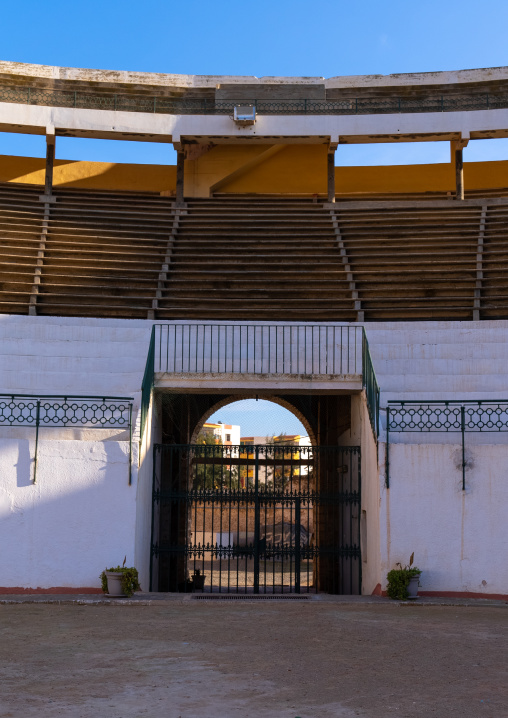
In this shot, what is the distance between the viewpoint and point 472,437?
12.5 metres

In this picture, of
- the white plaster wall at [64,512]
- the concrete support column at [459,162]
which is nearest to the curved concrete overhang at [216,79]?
the concrete support column at [459,162]

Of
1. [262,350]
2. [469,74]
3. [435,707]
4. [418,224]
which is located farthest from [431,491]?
[469,74]

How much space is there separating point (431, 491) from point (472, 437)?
5.31 ft

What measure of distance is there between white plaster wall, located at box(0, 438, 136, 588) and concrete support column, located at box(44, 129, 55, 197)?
11641mm

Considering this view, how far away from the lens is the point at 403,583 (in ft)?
34.8

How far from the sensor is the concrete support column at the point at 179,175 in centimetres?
2179

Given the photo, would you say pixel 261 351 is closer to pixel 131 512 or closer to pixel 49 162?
pixel 131 512

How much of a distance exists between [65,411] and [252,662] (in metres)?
6.18

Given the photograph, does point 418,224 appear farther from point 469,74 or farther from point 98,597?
point 98,597

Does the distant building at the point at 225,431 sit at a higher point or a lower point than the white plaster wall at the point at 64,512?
higher

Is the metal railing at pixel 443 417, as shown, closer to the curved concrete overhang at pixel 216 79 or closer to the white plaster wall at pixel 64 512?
the white plaster wall at pixel 64 512

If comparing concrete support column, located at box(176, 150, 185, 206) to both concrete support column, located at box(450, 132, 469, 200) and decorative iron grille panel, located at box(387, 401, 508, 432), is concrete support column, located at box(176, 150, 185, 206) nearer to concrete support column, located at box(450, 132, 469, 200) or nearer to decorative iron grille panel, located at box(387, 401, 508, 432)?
concrete support column, located at box(450, 132, 469, 200)

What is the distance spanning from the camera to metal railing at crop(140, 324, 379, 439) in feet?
45.0

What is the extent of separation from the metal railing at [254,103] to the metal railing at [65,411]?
12.3 meters
